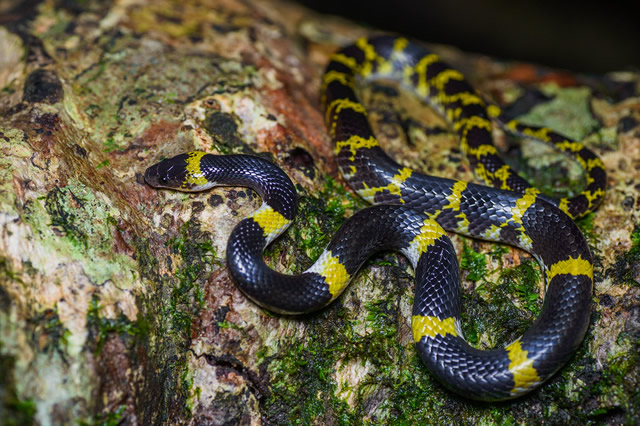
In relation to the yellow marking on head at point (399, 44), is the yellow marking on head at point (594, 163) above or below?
below

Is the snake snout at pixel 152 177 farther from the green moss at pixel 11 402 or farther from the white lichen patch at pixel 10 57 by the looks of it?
the white lichen patch at pixel 10 57

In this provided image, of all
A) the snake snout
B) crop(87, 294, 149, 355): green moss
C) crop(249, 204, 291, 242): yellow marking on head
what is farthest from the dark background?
crop(87, 294, 149, 355): green moss

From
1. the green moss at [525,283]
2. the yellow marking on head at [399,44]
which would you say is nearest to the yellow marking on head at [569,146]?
the green moss at [525,283]

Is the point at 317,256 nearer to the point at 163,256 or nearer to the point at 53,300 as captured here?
the point at 163,256

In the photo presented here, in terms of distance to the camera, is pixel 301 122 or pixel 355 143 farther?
pixel 301 122

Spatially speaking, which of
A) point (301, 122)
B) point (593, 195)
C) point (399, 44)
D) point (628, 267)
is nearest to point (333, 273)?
point (301, 122)

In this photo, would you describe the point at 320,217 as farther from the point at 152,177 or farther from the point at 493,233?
the point at 493,233
